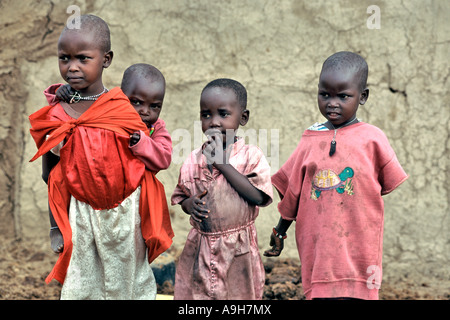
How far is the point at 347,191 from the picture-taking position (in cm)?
309

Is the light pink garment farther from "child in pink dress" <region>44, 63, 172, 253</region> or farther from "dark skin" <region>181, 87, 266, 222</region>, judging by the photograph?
"child in pink dress" <region>44, 63, 172, 253</region>

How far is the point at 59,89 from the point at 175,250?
2.53m

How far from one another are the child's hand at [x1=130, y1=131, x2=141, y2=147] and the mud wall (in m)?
2.05

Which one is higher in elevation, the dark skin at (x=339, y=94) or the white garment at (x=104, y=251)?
the dark skin at (x=339, y=94)

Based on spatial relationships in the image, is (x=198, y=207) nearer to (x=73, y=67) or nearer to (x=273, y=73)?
(x=73, y=67)

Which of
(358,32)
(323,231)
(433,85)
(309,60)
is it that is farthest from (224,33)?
(323,231)

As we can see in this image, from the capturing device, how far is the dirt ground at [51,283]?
4629 millimetres

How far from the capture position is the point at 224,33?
5.19m

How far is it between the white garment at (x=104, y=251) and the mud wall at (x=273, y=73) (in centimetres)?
205

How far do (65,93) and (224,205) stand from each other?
99cm

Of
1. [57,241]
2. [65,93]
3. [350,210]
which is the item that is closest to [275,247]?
[350,210]

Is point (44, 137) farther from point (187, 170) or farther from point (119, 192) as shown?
point (187, 170)

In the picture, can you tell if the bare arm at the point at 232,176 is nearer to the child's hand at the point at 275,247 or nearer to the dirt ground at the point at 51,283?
the child's hand at the point at 275,247

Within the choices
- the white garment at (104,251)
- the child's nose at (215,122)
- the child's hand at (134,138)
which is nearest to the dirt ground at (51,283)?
the white garment at (104,251)
